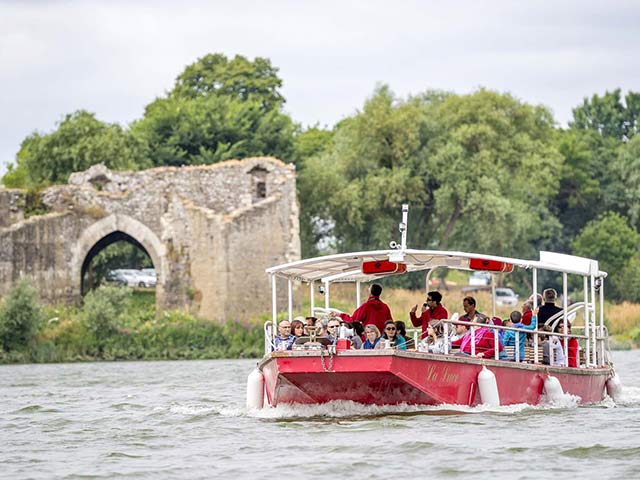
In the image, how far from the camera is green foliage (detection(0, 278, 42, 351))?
44031mm

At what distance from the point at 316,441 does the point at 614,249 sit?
47349 mm

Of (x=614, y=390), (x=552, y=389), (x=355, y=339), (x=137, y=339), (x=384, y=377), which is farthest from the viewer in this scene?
(x=137, y=339)

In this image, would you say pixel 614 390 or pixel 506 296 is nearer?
pixel 614 390

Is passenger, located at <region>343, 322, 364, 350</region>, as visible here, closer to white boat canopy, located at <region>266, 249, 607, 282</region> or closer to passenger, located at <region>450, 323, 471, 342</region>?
white boat canopy, located at <region>266, 249, 607, 282</region>

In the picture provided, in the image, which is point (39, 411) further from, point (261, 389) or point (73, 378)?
point (73, 378)

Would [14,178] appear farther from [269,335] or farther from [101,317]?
[269,335]

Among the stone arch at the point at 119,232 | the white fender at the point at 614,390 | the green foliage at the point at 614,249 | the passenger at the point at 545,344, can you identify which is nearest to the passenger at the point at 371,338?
the passenger at the point at 545,344

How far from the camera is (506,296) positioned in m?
68.2

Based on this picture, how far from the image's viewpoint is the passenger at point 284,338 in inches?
918

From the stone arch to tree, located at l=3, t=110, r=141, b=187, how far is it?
7909 millimetres

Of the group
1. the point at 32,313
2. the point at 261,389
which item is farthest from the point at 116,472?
the point at 32,313

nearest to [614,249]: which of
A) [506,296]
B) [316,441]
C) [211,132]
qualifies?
[506,296]

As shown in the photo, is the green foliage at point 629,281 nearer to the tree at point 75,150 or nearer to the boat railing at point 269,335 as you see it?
the tree at point 75,150

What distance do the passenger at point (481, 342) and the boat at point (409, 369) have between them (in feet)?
0.79
